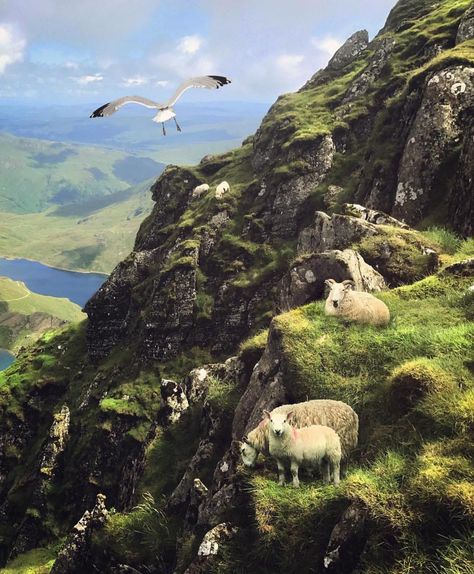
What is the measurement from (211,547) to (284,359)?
23.9 ft

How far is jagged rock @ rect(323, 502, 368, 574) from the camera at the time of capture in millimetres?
9742

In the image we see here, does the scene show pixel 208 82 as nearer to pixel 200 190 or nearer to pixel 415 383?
pixel 415 383

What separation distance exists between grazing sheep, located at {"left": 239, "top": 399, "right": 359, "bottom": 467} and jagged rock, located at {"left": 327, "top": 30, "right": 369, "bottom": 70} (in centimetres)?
10586

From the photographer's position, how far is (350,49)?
338 feet

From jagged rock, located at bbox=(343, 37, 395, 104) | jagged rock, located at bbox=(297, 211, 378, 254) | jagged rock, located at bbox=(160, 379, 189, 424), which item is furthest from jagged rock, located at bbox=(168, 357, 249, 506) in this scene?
jagged rock, located at bbox=(343, 37, 395, 104)

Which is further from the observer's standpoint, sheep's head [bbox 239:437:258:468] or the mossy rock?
sheep's head [bbox 239:437:258:468]

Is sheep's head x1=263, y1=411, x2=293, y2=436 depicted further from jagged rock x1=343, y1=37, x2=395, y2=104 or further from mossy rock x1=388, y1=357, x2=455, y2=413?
jagged rock x1=343, y1=37, x2=395, y2=104

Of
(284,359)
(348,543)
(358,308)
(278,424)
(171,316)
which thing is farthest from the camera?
(171,316)

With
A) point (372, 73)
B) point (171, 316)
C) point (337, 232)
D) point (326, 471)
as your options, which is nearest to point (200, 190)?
point (171, 316)

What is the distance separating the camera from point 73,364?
76.7 metres

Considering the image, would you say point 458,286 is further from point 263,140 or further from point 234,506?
point 263,140

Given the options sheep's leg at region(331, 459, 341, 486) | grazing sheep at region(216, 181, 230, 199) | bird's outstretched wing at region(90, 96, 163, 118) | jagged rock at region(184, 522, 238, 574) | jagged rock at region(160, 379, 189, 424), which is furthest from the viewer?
grazing sheep at region(216, 181, 230, 199)

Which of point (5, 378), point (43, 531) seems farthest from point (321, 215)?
point (5, 378)

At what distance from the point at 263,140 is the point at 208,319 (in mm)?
37940
